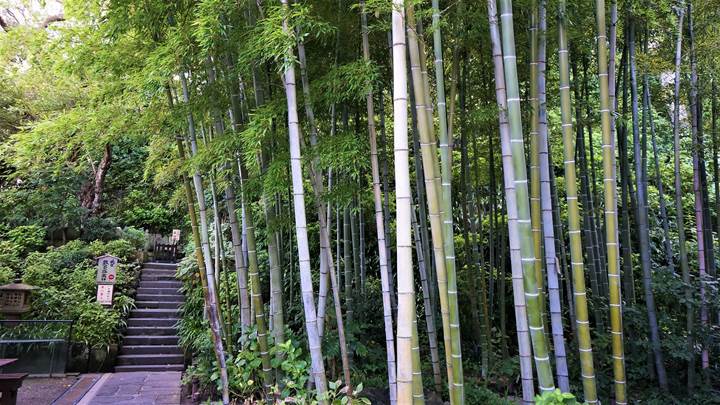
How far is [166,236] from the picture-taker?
33.2ft

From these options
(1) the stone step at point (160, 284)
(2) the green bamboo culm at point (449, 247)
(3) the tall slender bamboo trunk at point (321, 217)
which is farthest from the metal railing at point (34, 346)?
(2) the green bamboo culm at point (449, 247)

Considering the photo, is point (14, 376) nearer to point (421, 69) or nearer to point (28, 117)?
point (421, 69)

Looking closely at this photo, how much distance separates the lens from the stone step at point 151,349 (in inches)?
236

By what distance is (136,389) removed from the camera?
4.72m

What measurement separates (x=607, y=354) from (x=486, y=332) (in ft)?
3.33

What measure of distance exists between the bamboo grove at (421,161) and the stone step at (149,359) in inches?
88.1

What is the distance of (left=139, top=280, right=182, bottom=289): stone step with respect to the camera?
744 centimetres

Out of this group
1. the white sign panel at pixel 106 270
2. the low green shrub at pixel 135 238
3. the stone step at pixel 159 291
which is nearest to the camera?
the white sign panel at pixel 106 270

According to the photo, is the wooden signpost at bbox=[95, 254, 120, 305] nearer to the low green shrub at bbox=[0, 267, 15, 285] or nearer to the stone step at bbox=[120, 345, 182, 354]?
the stone step at bbox=[120, 345, 182, 354]

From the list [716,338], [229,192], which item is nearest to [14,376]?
[229,192]

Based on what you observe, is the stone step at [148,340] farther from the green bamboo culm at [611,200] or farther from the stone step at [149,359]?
the green bamboo culm at [611,200]

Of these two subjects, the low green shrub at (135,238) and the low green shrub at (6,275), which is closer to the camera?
the low green shrub at (6,275)

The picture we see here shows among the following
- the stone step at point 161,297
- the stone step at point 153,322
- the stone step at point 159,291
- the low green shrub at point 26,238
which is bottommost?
the stone step at point 153,322

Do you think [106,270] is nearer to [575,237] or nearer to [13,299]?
[13,299]
